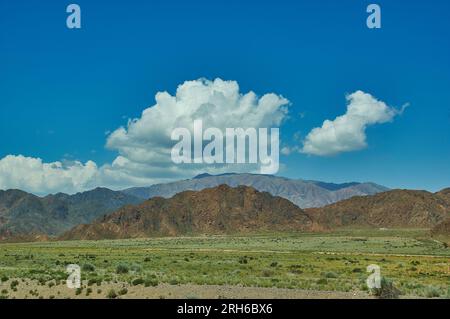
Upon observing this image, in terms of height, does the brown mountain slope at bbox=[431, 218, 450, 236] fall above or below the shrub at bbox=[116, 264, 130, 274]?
above

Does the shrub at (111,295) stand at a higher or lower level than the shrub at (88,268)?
lower

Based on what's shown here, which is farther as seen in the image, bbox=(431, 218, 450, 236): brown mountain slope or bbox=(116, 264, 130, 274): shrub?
bbox=(431, 218, 450, 236): brown mountain slope

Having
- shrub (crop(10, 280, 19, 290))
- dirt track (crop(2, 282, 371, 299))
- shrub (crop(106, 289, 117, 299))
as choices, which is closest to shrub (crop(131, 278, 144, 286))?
dirt track (crop(2, 282, 371, 299))

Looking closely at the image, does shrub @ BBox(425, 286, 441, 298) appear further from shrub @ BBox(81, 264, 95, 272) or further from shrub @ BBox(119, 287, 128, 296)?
shrub @ BBox(81, 264, 95, 272)

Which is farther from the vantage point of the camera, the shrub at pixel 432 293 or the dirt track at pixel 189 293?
the shrub at pixel 432 293

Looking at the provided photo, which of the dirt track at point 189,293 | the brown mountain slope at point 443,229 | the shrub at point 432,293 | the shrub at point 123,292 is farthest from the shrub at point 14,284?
the brown mountain slope at point 443,229

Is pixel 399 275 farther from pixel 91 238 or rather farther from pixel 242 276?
pixel 91 238

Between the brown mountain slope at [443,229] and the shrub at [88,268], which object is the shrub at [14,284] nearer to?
the shrub at [88,268]

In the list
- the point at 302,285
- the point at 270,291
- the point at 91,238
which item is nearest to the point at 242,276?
the point at 302,285

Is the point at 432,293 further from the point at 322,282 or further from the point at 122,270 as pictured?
the point at 122,270

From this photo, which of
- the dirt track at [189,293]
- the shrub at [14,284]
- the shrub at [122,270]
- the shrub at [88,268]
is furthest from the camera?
the shrub at [88,268]

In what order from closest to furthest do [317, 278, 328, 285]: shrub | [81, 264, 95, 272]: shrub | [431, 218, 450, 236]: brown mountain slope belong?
[317, 278, 328, 285]: shrub
[81, 264, 95, 272]: shrub
[431, 218, 450, 236]: brown mountain slope

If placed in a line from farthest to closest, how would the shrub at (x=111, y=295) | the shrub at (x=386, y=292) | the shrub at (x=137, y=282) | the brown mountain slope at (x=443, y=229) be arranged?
the brown mountain slope at (x=443, y=229) → the shrub at (x=137, y=282) → the shrub at (x=111, y=295) → the shrub at (x=386, y=292)
